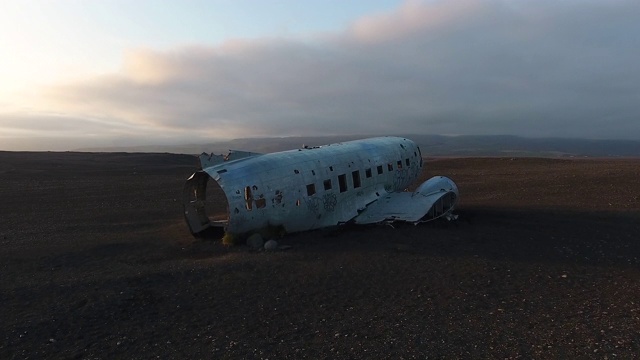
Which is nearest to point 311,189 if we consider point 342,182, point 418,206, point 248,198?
point 342,182

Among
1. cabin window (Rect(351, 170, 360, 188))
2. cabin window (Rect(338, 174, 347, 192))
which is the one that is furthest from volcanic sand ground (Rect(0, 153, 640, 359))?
cabin window (Rect(351, 170, 360, 188))

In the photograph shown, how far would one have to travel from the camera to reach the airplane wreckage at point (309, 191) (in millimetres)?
19281

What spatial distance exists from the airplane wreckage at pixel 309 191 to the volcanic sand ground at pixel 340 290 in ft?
3.08

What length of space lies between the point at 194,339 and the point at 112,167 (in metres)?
56.9

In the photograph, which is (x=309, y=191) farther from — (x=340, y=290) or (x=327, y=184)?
(x=340, y=290)

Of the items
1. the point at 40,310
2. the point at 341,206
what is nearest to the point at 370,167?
the point at 341,206

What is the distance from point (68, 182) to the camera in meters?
46.7

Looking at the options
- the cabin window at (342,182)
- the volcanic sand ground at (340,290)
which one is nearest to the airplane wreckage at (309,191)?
the cabin window at (342,182)

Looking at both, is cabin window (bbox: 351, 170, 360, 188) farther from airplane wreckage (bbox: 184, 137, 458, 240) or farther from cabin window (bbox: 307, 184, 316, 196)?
cabin window (bbox: 307, 184, 316, 196)

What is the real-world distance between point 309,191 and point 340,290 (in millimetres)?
7263

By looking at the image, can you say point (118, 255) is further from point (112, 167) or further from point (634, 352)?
point (112, 167)

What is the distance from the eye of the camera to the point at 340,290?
14352mm

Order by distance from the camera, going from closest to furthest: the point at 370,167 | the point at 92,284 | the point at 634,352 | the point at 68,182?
1. the point at 634,352
2. the point at 92,284
3. the point at 370,167
4. the point at 68,182

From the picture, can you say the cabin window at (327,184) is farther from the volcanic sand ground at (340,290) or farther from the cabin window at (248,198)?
the cabin window at (248,198)
